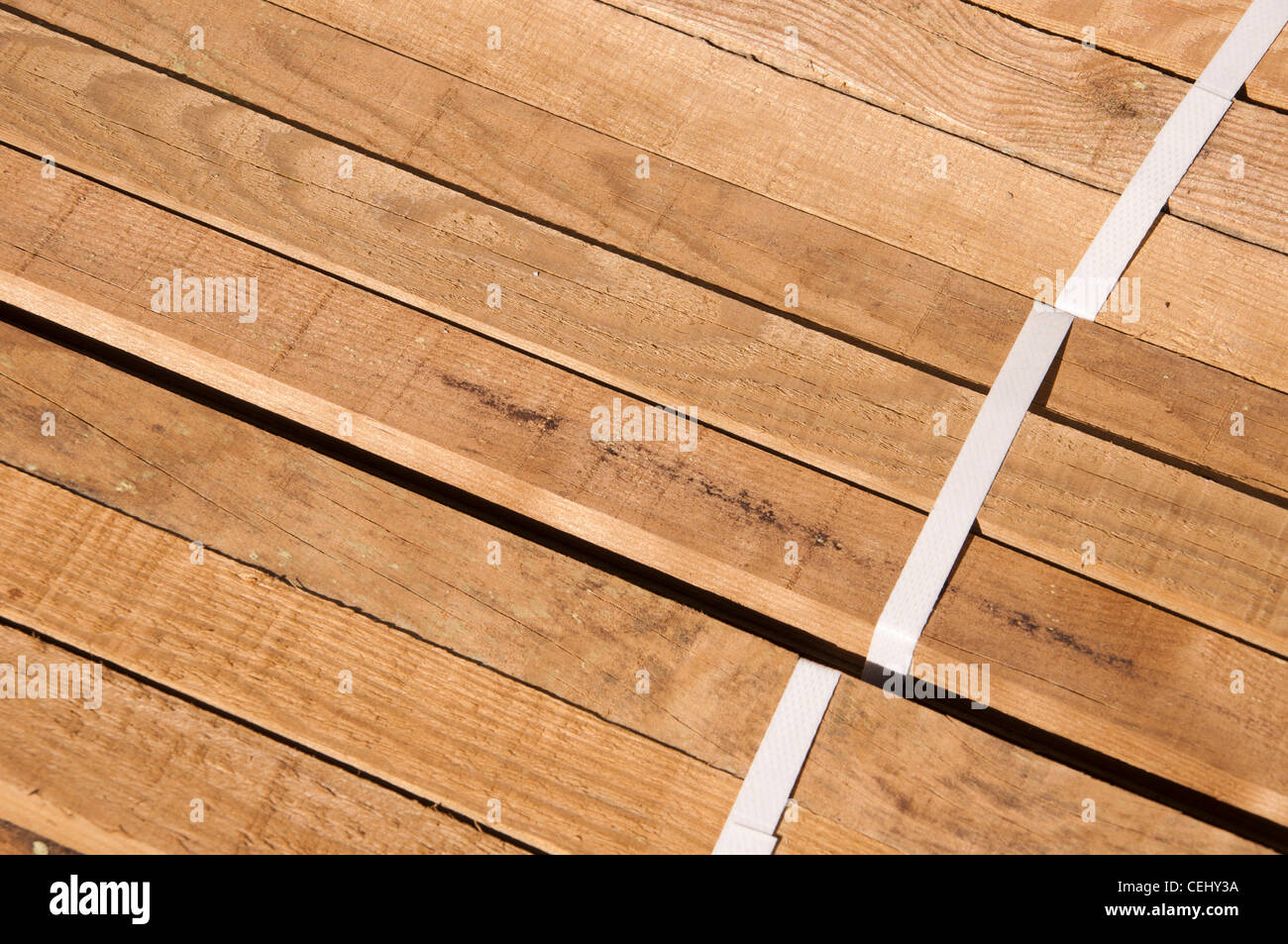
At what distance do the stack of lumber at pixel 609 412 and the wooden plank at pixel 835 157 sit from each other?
0.01 m

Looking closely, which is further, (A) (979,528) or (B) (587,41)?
(B) (587,41)

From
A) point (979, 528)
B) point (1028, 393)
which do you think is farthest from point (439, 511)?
→ point (1028, 393)

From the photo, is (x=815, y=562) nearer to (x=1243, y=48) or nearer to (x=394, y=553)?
(x=394, y=553)

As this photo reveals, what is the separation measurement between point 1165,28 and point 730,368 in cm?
173

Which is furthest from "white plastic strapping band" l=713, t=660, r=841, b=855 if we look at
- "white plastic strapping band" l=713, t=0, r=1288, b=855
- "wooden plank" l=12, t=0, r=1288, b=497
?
"wooden plank" l=12, t=0, r=1288, b=497

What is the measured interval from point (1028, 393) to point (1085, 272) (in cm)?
43

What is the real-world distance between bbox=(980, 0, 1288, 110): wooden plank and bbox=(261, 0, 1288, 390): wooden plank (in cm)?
48

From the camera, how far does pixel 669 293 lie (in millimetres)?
2262

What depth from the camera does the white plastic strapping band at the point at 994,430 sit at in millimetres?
2012

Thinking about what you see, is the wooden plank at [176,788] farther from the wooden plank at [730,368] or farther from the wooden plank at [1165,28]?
the wooden plank at [1165,28]

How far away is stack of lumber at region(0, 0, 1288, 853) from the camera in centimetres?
202

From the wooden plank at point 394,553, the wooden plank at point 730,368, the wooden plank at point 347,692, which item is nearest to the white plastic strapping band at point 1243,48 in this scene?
the wooden plank at point 730,368
